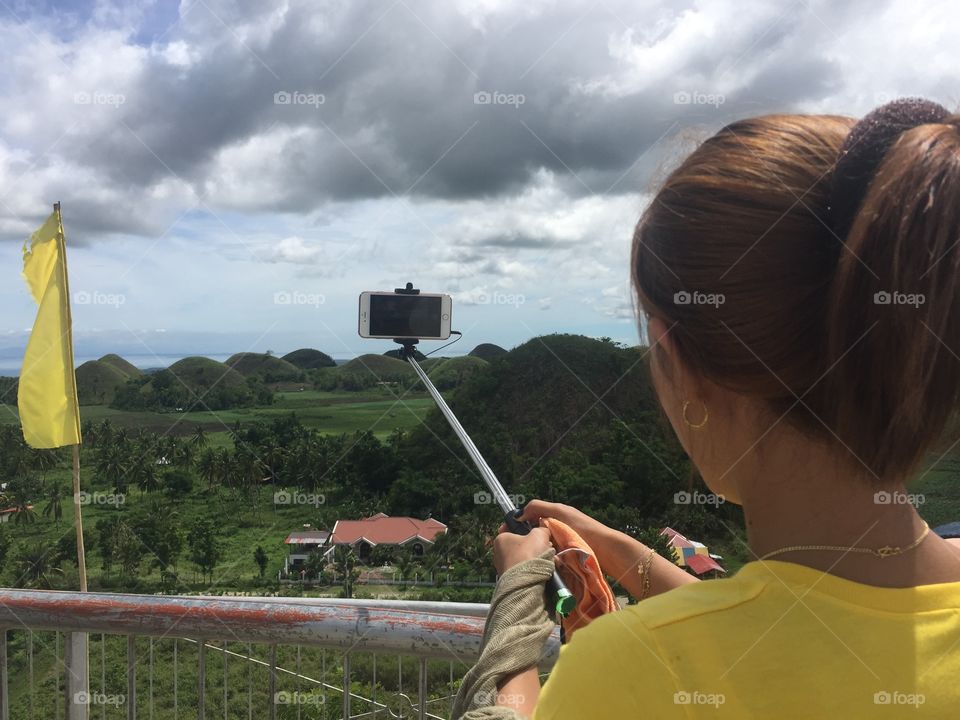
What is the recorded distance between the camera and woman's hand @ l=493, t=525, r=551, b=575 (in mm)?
1149

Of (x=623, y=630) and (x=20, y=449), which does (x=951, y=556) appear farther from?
(x=20, y=449)

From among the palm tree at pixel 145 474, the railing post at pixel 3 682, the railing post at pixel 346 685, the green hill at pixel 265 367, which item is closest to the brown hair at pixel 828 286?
the railing post at pixel 346 685

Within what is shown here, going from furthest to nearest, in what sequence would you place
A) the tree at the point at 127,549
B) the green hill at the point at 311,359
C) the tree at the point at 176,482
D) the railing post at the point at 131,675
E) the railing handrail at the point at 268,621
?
1. the tree at the point at 176,482
2. the tree at the point at 127,549
3. the green hill at the point at 311,359
4. the railing post at the point at 131,675
5. the railing handrail at the point at 268,621

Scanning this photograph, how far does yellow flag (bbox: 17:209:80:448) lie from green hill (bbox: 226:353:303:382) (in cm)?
1187

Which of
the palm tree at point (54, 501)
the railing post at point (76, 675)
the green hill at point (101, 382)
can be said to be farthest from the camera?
the palm tree at point (54, 501)

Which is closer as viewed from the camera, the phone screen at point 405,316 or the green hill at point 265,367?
the phone screen at point 405,316

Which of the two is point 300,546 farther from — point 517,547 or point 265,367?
point 517,547

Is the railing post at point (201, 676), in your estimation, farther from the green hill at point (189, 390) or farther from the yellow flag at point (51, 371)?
the green hill at point (189, 390)

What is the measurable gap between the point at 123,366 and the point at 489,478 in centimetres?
3578

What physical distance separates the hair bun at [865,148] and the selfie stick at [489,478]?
66cm

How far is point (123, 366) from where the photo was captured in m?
32.9

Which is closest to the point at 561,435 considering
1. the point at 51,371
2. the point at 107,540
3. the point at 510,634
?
the point at 51,371

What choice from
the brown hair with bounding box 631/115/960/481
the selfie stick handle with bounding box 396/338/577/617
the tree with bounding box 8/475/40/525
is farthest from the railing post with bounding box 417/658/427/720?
the tree with bounding box 8/475/40/525

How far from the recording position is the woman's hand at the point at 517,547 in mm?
1149
